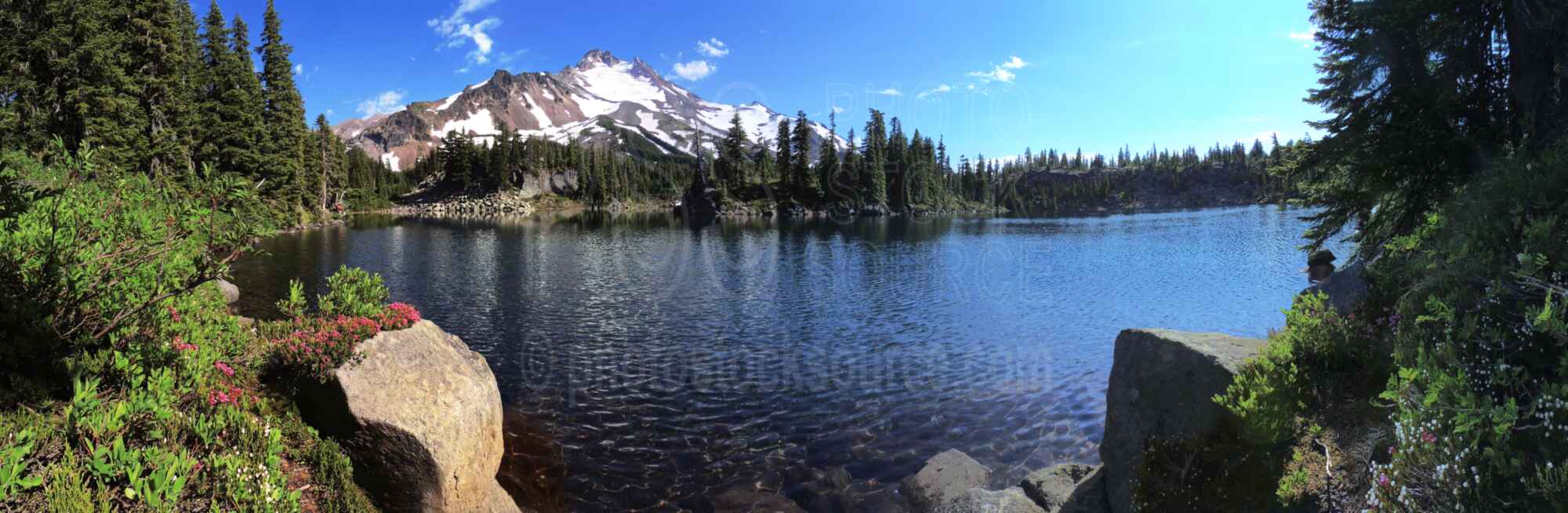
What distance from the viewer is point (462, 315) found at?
28.5 metres

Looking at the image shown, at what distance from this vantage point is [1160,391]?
9.70 m

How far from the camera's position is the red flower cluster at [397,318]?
11812mm

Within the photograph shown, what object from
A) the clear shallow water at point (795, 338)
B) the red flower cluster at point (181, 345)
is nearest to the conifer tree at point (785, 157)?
the clear shallow water at point (795, 338)

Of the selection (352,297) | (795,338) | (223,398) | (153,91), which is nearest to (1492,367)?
(223,398)

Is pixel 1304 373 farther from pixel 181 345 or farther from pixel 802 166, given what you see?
pixel 802 166

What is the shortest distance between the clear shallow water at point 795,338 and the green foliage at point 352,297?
5.09 meters

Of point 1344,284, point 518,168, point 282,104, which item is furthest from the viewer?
point 518,168

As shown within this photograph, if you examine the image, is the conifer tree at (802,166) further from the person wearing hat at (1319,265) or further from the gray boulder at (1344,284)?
the gray boulder at (1344,284)

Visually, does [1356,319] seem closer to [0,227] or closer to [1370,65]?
[1370,65]

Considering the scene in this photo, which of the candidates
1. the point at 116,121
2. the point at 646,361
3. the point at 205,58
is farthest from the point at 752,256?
the point at 205,58

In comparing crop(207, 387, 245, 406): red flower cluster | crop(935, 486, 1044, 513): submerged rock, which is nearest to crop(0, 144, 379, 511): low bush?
crop(207, 387, 245, 406): red flower cluster

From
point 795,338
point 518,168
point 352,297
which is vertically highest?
point 518,168

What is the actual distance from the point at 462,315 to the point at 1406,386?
30.7 meters

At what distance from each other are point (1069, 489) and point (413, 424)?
11.5 meters
